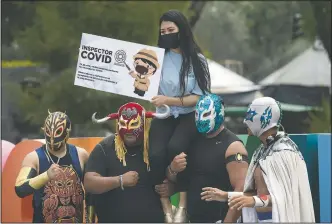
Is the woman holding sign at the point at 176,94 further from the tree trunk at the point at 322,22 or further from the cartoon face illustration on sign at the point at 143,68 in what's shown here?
the tree trunk at the point at 322,22

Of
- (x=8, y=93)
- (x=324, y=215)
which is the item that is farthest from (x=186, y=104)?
(x=8, y=93)

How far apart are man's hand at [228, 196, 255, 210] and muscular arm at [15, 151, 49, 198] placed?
60.6 inches

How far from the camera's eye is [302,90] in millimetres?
16875

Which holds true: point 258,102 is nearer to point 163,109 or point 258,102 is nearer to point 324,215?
point 163,109

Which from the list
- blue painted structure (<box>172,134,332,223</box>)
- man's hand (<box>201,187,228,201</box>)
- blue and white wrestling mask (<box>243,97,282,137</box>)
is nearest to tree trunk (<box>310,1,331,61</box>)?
blue painted structure (<box>172,134,332,223</box>)

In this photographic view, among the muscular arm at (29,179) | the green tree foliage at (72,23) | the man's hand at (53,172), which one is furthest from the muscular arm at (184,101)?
the green tree foliage at (72,23)

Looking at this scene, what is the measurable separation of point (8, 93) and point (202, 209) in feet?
34.0

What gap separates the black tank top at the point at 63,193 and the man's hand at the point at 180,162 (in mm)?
856

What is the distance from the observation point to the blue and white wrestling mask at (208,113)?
5.76m

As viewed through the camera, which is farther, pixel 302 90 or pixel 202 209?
pixel 302 90

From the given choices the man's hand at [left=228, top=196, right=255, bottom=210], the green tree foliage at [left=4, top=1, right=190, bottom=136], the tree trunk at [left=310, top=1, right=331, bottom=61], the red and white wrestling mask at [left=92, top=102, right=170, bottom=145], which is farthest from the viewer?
the tree trunk at [left=310, top=1, right=331, bottom=61]

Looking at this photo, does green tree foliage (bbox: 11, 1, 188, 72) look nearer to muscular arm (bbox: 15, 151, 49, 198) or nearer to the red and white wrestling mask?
muscular arm (bbox: 15, 151, 49, 198)

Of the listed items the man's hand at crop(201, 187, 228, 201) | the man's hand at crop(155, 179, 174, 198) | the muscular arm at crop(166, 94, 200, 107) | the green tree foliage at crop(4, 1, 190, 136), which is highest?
the green tree foliage at crop(4, 1, 190, 136)

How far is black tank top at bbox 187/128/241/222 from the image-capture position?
5.81 m
